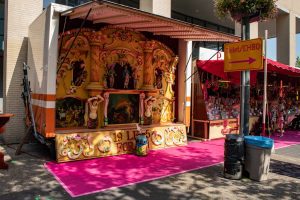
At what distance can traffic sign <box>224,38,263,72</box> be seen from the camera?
7327 mm

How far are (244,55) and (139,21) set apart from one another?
3287 mm

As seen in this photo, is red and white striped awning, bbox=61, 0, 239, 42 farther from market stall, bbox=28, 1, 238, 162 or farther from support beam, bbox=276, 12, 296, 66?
support beam, bbox=276, 12, 296, 66

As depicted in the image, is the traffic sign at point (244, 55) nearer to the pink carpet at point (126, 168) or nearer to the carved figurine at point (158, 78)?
the pink carpet at point (126, 168)

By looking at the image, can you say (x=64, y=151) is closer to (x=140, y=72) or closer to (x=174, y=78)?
(x=140, y=72)

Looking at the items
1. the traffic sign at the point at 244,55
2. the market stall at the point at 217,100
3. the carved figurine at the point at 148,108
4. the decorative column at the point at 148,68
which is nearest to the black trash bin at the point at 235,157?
the traffic sign at the point at 244,55

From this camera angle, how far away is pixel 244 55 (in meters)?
7.70

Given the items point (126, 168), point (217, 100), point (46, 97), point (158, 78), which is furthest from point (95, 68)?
point (217, 100)

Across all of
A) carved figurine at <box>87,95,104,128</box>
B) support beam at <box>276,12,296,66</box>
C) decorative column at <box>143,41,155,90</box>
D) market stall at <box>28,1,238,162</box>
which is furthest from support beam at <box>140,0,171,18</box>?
support beam at <box>276,12,296,66</box>

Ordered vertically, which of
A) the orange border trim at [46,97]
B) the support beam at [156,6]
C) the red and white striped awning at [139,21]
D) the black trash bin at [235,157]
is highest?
the support beam at [156,6]

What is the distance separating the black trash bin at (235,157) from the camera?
7.18 m

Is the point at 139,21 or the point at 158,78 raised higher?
the point at 139,21

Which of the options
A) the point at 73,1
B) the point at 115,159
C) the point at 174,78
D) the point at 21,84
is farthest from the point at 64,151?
the point at 73,1

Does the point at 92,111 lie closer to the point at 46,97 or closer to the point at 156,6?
the point at 46,97

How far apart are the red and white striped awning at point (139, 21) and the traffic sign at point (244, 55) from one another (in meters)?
1.55
